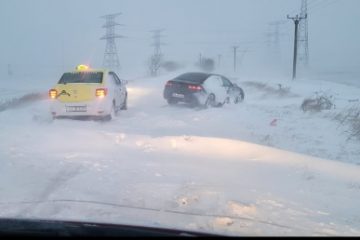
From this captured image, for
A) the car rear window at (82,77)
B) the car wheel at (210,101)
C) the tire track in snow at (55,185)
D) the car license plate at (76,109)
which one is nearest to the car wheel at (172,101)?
the car wheel at (210,101)

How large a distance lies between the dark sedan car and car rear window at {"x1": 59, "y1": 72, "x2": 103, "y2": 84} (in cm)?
453

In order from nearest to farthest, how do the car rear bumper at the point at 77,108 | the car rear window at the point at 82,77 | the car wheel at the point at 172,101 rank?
the car rear bumper at the point at 77,108 < the car rear window at the point at 82,77 < the car wheel at the point at 172,101

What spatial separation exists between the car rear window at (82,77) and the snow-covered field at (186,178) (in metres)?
1.55

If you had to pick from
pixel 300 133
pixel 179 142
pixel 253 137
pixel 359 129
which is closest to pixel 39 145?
pixel 179 142

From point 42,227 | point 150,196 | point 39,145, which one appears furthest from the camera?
point 39,145

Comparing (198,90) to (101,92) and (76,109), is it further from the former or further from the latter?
(76,109)

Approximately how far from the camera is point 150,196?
6.29m

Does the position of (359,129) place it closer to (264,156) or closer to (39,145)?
(264,156)

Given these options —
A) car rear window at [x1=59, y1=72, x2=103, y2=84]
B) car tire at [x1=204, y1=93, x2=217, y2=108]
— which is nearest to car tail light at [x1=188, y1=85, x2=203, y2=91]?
car tire at [x1=204, y1=93, x2=217, y2=108]

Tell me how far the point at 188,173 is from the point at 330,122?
23.1 ft

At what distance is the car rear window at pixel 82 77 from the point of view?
13945mm

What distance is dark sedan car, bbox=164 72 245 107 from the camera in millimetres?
17922

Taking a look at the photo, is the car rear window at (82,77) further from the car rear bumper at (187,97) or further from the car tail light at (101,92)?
the car rear bumper at (187,97)

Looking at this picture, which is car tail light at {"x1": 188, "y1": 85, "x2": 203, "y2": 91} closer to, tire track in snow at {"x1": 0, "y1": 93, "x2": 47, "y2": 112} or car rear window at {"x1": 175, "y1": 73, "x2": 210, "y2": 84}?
car rear window at {"x1": 175, "y1": 73, "x2": 210, "y2": 84}
